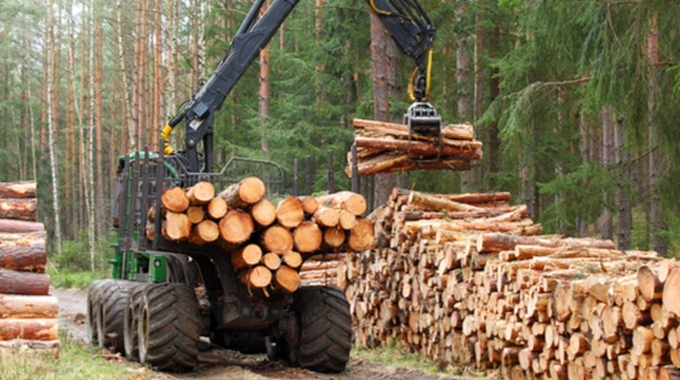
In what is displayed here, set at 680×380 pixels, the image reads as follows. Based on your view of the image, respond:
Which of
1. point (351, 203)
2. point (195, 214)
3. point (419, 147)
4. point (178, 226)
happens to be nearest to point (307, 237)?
point (351, 203)

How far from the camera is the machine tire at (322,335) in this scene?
997cm

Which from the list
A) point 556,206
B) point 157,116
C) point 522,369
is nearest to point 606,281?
point 522,369

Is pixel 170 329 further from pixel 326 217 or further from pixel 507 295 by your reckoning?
pixel 507 295

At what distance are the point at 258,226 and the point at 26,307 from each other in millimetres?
2378

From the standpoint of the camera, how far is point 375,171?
41.9ft

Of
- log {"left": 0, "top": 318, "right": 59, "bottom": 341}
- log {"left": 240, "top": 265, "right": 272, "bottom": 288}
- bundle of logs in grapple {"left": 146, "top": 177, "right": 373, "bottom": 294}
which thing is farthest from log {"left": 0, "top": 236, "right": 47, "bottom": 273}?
log {"left": 240, "top": 265, "right": 272, "bottom": 288}

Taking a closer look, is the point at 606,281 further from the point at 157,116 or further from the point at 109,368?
the point at 157,116

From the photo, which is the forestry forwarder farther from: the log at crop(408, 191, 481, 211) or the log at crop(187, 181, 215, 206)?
the log at crop(408, 191, 481, 211)

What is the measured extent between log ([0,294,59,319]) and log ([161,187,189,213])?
143 centimetres

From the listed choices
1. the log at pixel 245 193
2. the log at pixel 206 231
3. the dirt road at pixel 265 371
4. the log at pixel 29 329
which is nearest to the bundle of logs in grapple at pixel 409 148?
the dirt road at pixel 265 371

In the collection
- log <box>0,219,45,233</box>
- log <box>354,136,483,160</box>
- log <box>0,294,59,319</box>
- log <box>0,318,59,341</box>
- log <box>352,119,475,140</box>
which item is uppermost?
log <box>352,119,475,140</box>

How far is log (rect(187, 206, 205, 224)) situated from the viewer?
29.6 feet

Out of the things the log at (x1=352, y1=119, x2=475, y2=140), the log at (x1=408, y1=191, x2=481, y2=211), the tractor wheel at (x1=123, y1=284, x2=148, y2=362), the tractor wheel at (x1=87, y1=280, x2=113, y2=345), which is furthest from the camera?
the log at (x1=408, y1=191, x2=481, y2=211)

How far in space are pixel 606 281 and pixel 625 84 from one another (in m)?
6.37
